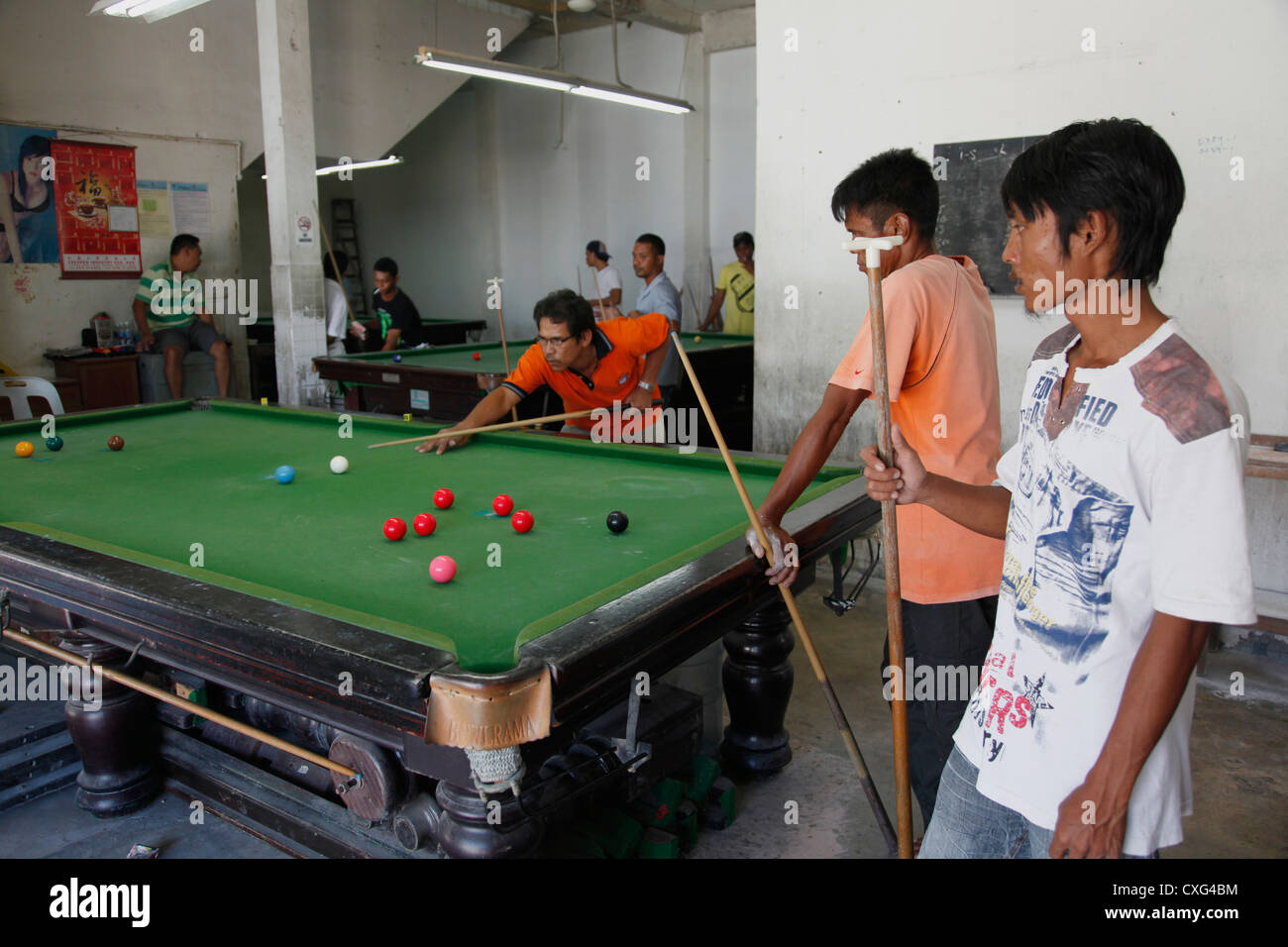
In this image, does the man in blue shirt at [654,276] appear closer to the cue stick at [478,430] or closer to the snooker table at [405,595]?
the cue stick at [478,430]

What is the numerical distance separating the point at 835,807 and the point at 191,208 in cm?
668

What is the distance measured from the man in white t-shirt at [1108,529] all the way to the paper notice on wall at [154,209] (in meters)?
7.15

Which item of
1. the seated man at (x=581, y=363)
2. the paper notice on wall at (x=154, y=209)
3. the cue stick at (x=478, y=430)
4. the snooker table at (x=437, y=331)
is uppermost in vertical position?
the paper notice on wall at (x=154, y=209)

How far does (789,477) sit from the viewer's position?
1.90 meters

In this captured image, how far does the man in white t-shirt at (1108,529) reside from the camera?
101 cm

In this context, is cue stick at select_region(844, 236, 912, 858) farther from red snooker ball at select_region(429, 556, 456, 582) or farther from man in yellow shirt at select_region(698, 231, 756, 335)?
man in yellow shirt at select_region(698, 231, 756, 335)

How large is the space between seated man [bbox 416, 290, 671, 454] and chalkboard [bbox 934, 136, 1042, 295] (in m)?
1.41

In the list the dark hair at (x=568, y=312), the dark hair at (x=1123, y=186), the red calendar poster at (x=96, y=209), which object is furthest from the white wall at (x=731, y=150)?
the dark hair at (x=1123, y=186)

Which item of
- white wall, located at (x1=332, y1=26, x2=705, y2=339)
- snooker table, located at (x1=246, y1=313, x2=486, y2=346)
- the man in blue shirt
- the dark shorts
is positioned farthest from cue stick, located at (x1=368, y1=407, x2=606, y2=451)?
white wall, located at (x1=332, y1=26, x2=705, y2=339)

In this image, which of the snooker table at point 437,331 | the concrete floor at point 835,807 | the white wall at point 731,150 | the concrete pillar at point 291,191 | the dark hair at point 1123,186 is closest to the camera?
the dark hair at point 1123,186

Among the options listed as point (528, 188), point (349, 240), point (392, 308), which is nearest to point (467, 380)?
point (392, 308)

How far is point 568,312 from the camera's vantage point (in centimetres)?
350

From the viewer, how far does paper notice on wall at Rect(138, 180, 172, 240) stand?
22.5 feet

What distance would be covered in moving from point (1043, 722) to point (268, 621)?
3.88 ft
